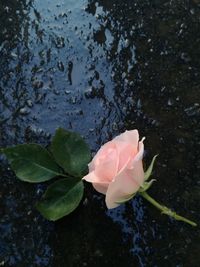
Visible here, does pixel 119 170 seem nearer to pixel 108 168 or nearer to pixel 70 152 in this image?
pixel 108 168

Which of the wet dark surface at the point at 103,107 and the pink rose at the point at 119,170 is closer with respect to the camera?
the pink rose at the point at 119,170

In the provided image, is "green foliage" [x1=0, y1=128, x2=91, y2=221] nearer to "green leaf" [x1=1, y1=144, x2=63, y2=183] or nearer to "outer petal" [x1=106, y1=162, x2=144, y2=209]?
"green leaf" [x1=1, y1=144, x2=63, y2=183]

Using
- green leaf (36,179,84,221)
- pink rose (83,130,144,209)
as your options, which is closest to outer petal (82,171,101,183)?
pink rose (83,130,144,209)

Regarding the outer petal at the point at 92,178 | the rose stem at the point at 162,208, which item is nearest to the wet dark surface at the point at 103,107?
the rose stem at the point at 162,208

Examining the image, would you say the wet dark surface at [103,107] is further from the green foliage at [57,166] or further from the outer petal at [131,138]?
the outer petal at [131,138]

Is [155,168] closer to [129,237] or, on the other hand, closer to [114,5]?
[129,237]

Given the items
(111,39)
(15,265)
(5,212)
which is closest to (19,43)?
(111,39)
